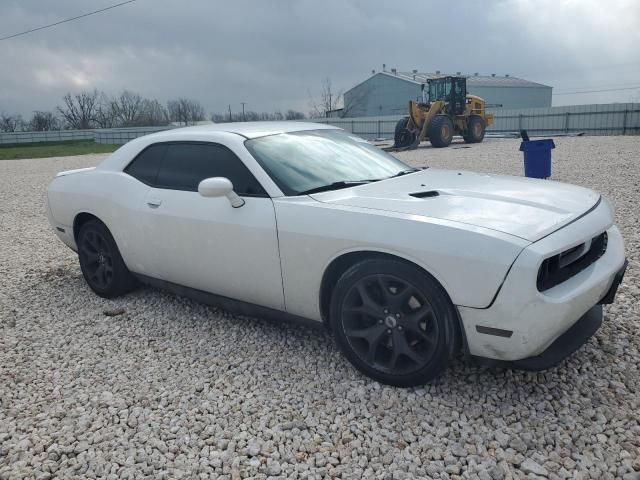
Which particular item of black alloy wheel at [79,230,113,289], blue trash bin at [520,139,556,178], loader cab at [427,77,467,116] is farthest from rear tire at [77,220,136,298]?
loader cab at [427,77,467,116]

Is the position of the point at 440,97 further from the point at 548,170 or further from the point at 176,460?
the point at 176,460

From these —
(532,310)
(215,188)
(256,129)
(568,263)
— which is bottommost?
(532,310)

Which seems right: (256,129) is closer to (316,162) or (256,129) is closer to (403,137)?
(316,162)

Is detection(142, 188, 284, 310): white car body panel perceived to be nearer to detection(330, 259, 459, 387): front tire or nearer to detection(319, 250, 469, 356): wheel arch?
detection(319, 250, 469, 356): wheel arch

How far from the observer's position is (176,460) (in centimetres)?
227

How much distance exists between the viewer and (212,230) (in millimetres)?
3158

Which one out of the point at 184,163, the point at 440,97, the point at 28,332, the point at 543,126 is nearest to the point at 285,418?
the point at 184,163

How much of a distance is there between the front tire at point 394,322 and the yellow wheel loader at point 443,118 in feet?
57.7

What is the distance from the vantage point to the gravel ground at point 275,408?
7.16ft

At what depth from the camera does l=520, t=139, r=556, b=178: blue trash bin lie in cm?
767

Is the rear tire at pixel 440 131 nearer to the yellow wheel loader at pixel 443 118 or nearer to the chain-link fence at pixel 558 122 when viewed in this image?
the yellow wheel loader at pixel 443 118

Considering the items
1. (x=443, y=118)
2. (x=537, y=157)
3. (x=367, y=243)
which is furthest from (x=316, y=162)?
(x=443, y=118)

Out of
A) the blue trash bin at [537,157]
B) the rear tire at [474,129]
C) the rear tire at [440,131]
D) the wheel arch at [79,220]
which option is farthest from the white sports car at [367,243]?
the rear tire at [474,129]

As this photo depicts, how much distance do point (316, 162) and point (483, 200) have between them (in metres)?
1.08
